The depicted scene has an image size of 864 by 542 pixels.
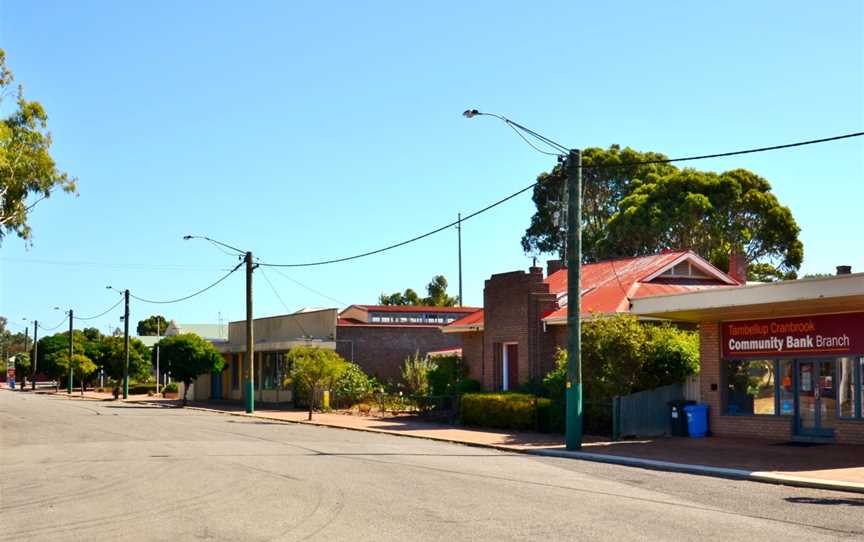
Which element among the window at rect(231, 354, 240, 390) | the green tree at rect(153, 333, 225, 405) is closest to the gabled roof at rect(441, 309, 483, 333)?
the green tree at rect(153, 333, 225, 405)

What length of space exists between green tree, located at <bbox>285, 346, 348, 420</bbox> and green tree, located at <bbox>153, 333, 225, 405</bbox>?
14.5m

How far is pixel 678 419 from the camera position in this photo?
86.1 feet

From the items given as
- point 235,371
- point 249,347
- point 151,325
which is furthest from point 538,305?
point 151,325

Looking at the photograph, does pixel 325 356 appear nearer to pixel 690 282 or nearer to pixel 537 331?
pixel 537 331

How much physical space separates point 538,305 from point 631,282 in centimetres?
389

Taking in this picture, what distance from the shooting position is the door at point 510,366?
35250mm

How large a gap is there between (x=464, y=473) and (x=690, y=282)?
22039 millimetres

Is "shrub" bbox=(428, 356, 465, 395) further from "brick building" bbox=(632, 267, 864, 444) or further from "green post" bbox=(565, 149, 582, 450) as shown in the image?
"green post" bbox=(565, 149, 582, 450)

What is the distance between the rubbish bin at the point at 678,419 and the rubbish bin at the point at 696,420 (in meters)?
0.15

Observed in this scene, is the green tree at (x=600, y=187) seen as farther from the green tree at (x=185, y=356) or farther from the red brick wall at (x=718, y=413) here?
the red brick wall at (x=718, y=413)

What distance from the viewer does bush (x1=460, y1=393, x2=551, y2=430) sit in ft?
95.6

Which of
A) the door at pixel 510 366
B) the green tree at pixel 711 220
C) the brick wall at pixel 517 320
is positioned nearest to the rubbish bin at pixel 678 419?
the brick wall at pixel 517 320

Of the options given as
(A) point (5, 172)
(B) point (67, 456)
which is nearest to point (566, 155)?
(B) point (67, 456)

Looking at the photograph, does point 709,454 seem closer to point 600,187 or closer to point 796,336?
point 796,336
